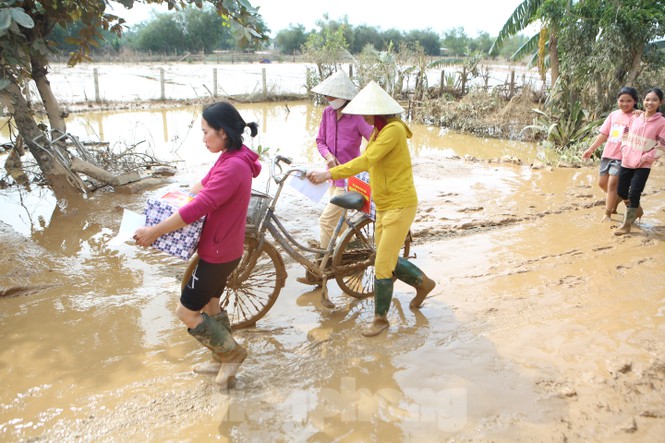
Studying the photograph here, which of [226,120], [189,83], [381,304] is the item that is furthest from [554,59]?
[189,83]

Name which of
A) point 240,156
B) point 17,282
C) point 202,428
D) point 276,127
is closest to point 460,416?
point 202,428

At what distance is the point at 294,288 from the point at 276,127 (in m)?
11.4

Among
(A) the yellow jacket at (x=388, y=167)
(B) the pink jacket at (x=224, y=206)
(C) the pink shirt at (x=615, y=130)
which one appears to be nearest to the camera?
(B) the pink jacket at (x=224, y=206)

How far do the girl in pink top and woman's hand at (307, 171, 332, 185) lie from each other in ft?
13.0

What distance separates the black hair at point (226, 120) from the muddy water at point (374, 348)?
1.50 metres

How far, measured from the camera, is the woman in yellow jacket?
321 centimetres

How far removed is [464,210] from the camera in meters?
6.54

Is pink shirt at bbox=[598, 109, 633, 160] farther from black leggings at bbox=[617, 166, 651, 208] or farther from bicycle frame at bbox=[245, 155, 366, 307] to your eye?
bicycle frame at bbox=[245, 155, 366, 307]

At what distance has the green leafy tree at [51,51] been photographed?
528 centimetres

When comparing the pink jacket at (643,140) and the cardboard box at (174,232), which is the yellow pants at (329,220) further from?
the pink jacket at (643,140)

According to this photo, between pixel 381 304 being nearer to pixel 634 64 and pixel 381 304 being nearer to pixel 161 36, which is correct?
pixel 634 64

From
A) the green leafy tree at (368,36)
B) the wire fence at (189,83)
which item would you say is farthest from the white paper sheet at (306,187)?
the green leafy tree at (368,36)

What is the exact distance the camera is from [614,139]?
5.69 m

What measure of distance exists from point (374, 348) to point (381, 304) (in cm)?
34
